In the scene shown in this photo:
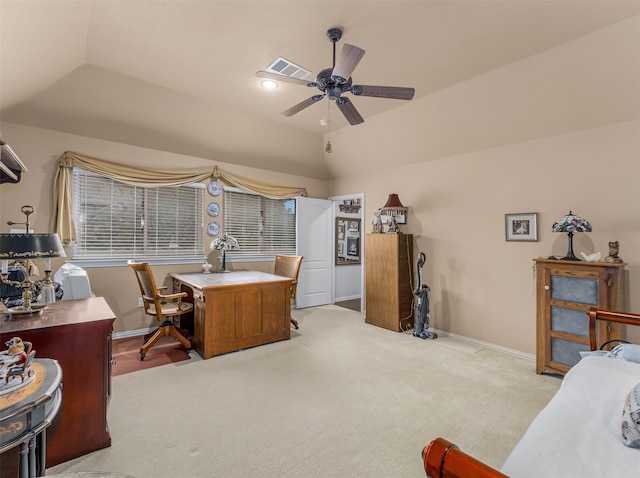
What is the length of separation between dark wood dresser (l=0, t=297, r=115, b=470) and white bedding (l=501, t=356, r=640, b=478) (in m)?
2.17

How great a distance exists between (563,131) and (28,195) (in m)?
5.89

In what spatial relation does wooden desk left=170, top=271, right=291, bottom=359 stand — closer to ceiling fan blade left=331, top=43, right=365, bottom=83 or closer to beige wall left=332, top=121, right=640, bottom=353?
beige wall left=332, top=121, right=640, bottom=353

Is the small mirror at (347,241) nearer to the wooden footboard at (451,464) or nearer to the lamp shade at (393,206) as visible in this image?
the lamp shade at (393,206)

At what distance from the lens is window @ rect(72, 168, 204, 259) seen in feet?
12.8

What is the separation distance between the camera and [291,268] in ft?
15.3

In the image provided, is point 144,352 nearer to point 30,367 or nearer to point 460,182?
point 30,367

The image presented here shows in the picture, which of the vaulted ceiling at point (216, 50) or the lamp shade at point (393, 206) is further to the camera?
the lamp shade at point (393, 206)

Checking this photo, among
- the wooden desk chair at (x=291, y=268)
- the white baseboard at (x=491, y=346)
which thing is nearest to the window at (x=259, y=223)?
the wooden desk chair at (x=291, y=268)

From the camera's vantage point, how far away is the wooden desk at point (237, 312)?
3.37 metres

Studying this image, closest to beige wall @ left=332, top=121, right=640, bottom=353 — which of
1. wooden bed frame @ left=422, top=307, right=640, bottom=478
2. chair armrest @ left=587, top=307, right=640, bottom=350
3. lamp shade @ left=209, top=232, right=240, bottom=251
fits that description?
chair armrest @ left=587, top=307, right=640, bottom=350

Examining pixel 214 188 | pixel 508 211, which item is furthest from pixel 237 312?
pixel 508 211

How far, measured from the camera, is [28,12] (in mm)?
1968

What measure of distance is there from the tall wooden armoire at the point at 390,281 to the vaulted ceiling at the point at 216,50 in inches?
74.3

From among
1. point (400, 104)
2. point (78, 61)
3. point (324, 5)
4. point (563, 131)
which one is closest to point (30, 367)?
point (324, 5)
